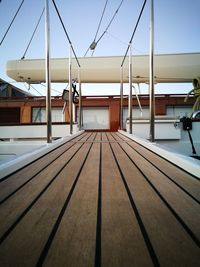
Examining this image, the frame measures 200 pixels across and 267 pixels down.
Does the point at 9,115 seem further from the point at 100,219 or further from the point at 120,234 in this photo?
the point at 120,234

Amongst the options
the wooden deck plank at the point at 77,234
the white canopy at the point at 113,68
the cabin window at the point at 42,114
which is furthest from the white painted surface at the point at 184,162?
the cabin window at the point at 42,114

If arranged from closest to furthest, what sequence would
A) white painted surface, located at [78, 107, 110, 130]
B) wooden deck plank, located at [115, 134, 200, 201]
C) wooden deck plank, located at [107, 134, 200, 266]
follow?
wooden deck plank, located at [107, 134, 200, 266] < wooden deck plank, located at [115, 134, 200, 201] < white painted surface, located at [78, 107, 110, 130]

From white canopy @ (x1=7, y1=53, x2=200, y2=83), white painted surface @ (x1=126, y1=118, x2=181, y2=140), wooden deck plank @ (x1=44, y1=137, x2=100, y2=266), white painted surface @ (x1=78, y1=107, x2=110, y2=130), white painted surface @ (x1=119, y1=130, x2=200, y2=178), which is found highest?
white canopy @ (x1=7, y1=53, x2=200, y2=83)

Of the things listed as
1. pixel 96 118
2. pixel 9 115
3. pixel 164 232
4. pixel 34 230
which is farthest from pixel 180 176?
pixel 9 115

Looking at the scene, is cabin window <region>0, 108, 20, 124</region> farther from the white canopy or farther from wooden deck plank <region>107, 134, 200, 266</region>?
wooden deck plank <region>107, 134, 200, 266</region>

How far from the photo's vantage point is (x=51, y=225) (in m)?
0.67

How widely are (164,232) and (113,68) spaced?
16.8ft

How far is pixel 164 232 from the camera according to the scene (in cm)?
63

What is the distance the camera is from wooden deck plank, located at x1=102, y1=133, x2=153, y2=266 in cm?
52

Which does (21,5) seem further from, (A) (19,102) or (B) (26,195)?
(B) (26,195)

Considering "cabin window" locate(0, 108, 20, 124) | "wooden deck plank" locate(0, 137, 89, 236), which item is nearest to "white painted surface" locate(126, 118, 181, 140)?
"wooden deck plank" locate(0, 137, 89, 236)

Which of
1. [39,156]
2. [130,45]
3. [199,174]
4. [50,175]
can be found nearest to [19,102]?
[130,45]

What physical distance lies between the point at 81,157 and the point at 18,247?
4.02 feet

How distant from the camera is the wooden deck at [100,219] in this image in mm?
535
